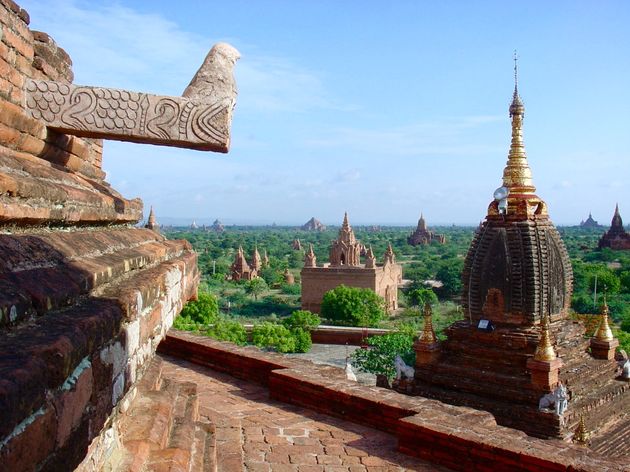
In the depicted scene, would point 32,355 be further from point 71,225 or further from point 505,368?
point 505,368

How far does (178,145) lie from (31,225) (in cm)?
116

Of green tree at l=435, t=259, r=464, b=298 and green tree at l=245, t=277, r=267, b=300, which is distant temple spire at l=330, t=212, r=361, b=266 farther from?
green tree at l=435, t=259, r=464, b=298

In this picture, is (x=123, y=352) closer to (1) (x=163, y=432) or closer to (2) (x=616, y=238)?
(1) (x=163, y=432)

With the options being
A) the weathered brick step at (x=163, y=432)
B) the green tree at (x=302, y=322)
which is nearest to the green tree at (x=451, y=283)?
the green tree at (x=302, y=322)

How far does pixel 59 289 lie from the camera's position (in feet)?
5.70

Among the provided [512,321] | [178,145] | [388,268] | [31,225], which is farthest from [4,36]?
[388,268]

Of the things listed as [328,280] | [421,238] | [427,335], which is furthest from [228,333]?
[421,238]

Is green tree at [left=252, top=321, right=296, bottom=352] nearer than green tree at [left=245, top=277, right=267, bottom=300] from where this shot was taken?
Yes

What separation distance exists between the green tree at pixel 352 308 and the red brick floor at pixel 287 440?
86.9 feet

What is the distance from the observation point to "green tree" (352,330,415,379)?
19.0 metres

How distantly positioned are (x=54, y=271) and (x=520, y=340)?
10.6 metres

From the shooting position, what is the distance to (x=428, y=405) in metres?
5.23

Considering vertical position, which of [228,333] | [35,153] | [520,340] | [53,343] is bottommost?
[228,333]

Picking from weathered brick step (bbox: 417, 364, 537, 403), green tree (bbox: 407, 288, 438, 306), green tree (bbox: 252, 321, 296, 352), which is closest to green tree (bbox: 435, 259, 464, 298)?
green tree (bbox: 407, 288, 438, 306)
